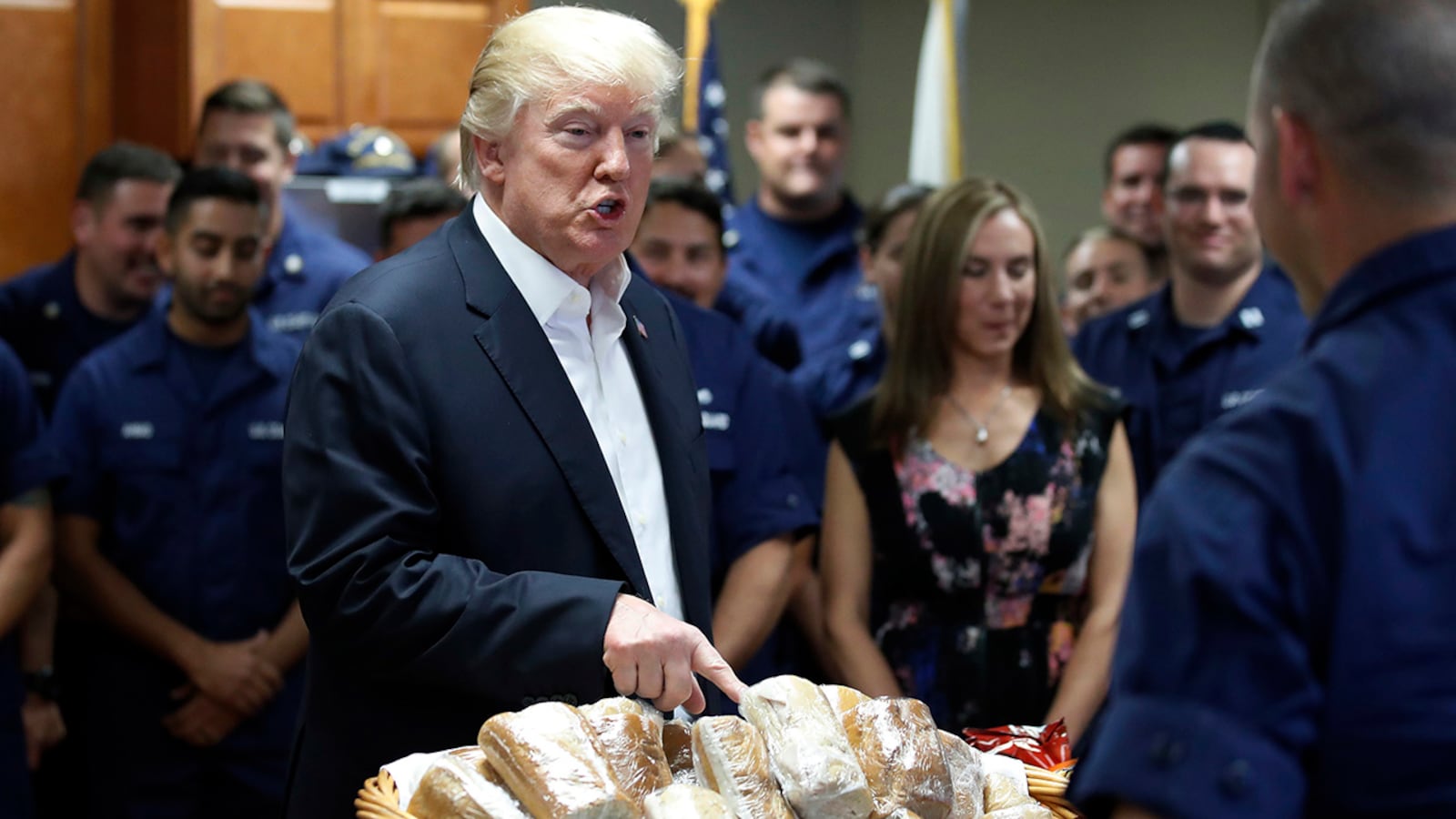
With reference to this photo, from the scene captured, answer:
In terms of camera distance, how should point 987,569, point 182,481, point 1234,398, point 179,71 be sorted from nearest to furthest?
point 987,569
point 182,481
point 1234,398
point 179,71

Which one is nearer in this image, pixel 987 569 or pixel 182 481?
pixel 987 569

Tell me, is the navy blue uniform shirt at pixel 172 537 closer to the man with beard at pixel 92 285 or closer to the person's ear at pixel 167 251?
the person's ear at pixel 167 251

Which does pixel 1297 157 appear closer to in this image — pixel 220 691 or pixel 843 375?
pixel 843 375

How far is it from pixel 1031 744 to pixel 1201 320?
2.11 metres

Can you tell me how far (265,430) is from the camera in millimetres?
3295

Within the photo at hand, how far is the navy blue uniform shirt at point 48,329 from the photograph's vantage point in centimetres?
373

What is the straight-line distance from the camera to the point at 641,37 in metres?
1.74

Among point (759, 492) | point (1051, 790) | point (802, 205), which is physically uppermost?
point (802, 205)

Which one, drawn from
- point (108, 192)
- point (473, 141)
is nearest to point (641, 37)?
point (473, 141)

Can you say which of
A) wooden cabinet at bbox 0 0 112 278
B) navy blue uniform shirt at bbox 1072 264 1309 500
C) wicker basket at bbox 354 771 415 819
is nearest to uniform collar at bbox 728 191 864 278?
navy blue uniform shirt at bbox 1072 264 1309 500

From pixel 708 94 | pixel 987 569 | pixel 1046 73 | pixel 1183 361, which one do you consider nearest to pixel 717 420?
pixel 987 569

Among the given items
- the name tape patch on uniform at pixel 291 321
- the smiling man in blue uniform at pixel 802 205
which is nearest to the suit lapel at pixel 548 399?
Result: the name tape patch on uniform at pixel 291 321

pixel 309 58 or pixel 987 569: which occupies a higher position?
pixel 309 58

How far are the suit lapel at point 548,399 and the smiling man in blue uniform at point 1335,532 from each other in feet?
2.47
